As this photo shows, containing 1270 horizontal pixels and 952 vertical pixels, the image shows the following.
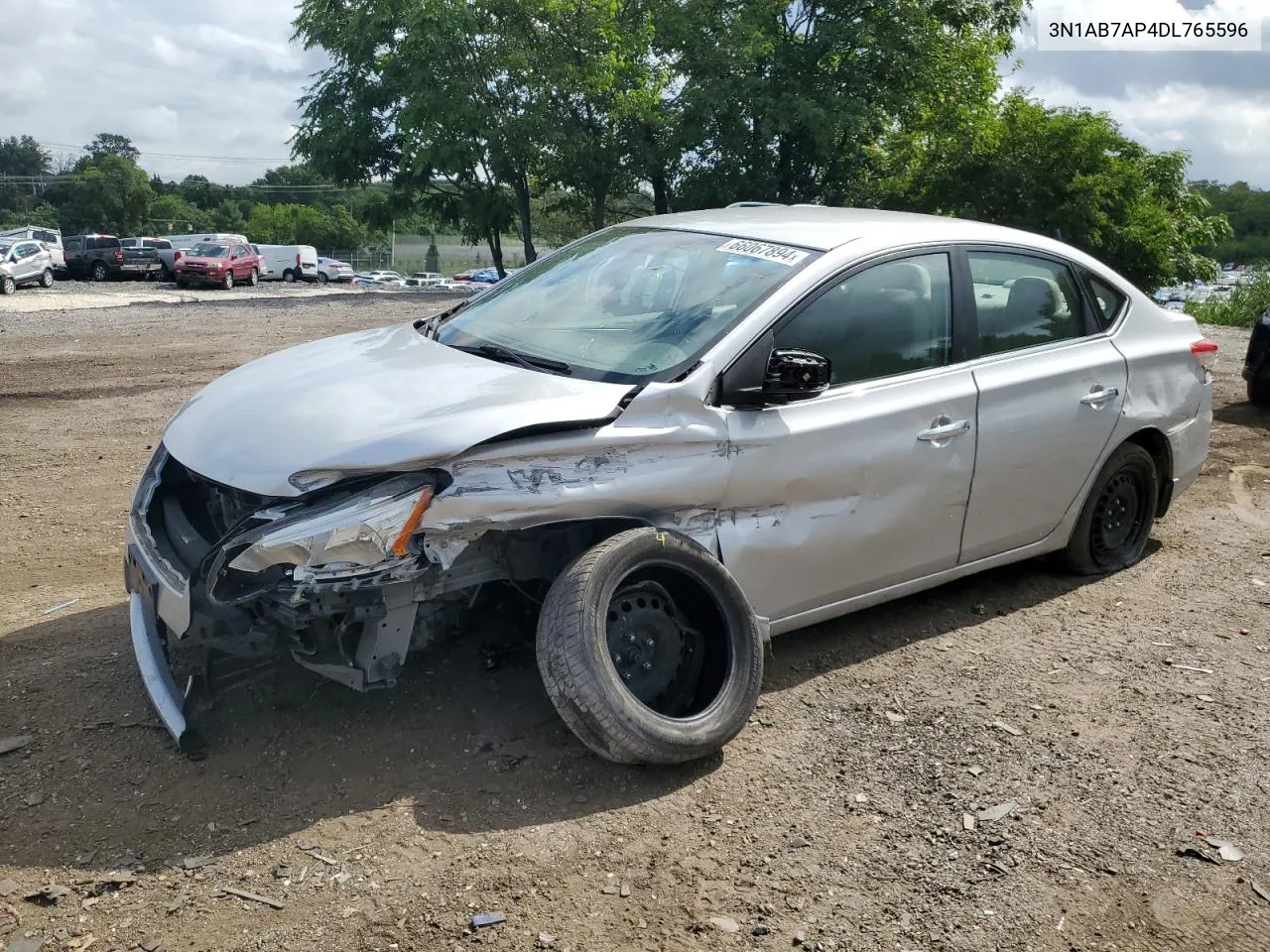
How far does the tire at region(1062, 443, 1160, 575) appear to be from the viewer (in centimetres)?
510

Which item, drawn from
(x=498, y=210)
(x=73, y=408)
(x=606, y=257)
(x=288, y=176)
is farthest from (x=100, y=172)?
(x=606, y=257)

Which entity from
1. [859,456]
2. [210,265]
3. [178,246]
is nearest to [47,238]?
[178,246]

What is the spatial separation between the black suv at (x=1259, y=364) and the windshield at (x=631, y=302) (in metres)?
7.34

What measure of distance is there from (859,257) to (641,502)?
138 cm

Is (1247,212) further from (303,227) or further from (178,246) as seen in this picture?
(303,227)

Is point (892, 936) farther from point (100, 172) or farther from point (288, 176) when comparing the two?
point (288, 176)

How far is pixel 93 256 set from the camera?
40.0 m

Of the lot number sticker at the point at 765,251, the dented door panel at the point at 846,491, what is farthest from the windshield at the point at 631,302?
the dented door panel at the point at 846,491

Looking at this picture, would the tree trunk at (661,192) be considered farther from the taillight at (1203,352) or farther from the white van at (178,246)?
the taillight at (1203,352)

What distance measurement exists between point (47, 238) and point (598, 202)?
19.5 metres

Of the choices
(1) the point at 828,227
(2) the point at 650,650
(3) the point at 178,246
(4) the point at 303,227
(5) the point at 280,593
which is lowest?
(2) the point at 650,650

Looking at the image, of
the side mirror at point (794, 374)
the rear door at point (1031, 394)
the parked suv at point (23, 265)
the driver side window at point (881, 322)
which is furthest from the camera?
the parked suv at point (23, 265)

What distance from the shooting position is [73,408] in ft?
31.1

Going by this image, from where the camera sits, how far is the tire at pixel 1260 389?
A: 9.80m
